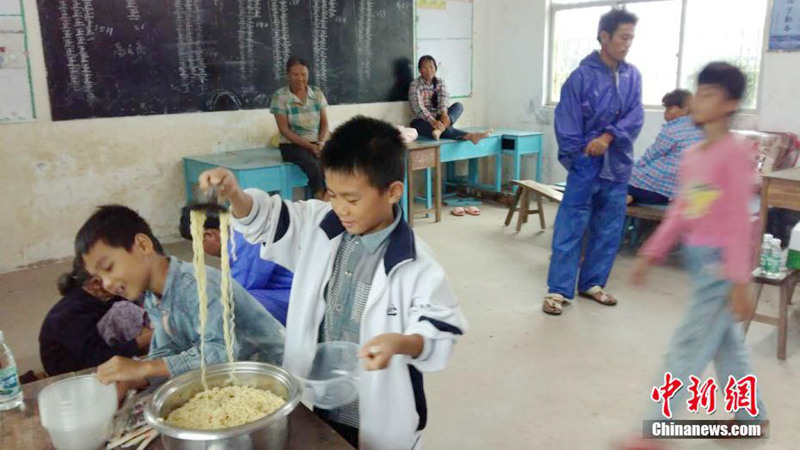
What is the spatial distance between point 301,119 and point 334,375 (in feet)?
13.4

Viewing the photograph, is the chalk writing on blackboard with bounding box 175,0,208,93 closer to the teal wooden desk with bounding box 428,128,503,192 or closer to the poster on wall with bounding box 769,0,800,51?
the teal wooden desk with bounding box 428,128,503,192

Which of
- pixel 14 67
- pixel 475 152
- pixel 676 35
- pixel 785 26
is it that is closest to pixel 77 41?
pixel 14 67

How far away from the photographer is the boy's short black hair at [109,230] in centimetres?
143

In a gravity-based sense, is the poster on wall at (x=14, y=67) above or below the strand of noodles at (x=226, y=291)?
above

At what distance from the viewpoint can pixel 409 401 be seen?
1.36 m

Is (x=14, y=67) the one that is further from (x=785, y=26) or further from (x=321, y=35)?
(x=785, y=26)

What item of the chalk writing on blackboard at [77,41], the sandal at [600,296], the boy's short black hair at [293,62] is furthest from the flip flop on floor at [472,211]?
the chalk writing on blackboard at [77,41]

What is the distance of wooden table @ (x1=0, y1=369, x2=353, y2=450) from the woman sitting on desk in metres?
3.60

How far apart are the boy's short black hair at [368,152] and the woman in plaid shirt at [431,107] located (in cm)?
474

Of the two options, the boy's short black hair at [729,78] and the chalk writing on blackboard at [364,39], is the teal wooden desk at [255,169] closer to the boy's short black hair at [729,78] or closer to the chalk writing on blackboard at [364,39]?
the chalk writing on blackboard at [364,39]

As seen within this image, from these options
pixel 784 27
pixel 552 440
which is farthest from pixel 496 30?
pixel 552 440

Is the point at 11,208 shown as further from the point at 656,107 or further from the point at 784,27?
the point at 784,27

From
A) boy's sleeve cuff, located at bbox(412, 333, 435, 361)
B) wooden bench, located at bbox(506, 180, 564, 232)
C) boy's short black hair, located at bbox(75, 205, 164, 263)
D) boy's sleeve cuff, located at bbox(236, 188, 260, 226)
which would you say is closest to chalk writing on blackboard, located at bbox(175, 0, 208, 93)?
wooden bench, located at bbox(506, 180, 564, 232)

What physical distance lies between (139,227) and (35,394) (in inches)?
17.0
